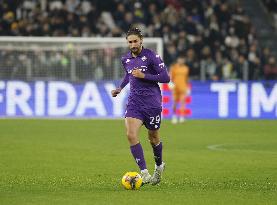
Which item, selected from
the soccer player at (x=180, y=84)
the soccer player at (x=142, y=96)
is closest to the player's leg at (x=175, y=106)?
the soccer player at (x=180, y=84)

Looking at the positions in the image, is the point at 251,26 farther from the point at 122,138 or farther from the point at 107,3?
the point at 122,138

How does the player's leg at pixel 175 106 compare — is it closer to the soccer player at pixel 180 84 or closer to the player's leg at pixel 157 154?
the soccer player at pixel 180 84

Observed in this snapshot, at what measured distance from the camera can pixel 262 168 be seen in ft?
46.4

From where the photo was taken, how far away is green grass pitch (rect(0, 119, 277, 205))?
10430 millimetres

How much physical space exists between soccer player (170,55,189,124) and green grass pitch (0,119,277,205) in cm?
126

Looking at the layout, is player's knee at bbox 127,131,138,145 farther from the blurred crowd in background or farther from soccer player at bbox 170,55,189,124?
the blurred crowd in background

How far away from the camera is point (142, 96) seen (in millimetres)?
11523

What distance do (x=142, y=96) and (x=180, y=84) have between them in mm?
15344

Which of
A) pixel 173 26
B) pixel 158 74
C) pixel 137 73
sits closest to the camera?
pixel 137 73

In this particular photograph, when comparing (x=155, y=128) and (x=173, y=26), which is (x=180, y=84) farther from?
(x=155, y=128)

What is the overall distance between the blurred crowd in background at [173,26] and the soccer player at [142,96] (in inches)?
694

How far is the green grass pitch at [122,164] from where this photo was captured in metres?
10.4

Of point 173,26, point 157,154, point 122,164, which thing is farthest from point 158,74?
point 173,26

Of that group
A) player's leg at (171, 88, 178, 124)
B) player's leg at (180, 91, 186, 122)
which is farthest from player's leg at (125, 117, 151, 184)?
player's leg at (180, 91, 186, 122)
